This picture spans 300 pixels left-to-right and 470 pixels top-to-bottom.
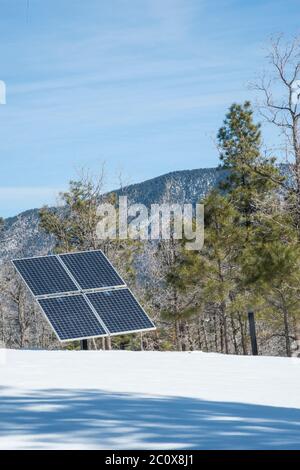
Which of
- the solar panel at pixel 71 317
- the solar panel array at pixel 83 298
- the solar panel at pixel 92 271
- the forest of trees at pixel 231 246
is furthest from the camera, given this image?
the forest of trees at pixel 231 246

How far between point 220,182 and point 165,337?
10428 millimetres

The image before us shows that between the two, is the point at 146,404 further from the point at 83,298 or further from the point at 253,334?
the point at 253,334

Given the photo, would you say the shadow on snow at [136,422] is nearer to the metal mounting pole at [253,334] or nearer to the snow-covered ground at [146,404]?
the snow-covered ground at [146,404]

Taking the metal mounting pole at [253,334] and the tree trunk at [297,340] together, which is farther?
the tree trunk at [297,340]

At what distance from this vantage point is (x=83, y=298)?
13.6 m

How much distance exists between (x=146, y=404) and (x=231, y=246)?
1016 inches

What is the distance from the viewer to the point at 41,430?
3.90 meters

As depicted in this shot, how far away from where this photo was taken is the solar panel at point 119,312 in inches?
508

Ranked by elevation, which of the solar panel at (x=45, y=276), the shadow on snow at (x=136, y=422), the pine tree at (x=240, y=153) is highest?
the pine tree at (x=240, y=153)

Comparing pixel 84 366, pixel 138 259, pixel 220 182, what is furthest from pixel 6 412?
pixel 138 259

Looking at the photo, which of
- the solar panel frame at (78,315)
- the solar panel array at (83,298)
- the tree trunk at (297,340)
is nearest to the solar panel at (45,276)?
the solar panel array at (83,298)

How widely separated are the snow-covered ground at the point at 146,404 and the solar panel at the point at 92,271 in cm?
598

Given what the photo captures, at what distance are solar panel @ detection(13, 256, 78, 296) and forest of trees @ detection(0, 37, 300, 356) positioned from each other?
34.0ft

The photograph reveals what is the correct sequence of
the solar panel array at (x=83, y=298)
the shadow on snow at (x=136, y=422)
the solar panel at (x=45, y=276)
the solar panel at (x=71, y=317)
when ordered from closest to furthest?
the shadow on snow at (x=136, y=422) < the solar panel at (x=71, y=317) < the solar panel array at (x=83, y=298) < the solar panel at (x=45, y=276)
